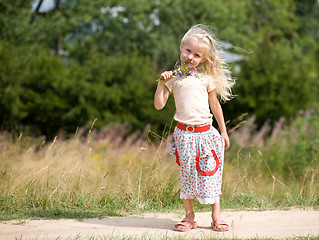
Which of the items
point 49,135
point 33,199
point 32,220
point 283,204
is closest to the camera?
point 32,220

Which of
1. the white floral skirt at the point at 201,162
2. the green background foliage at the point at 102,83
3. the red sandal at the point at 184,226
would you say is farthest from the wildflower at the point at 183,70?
the green background foliage at the point at 102,83

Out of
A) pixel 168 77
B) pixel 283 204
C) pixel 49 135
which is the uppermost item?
pixel 168 77

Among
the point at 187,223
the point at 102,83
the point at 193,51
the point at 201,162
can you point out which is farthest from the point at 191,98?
the point at 102,83

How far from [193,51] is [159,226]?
1638 mm

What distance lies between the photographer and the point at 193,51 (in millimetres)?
3904

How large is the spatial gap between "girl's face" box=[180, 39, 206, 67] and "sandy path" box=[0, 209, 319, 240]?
4.59ft

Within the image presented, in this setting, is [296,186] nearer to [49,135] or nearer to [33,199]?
[33,199]

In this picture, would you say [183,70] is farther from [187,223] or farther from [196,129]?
[187,223]

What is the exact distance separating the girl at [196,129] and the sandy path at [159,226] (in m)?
0.18

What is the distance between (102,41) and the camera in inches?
704

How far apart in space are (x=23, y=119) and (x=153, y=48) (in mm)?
6984

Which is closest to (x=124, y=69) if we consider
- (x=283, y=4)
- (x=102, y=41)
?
(x=102, y=41)

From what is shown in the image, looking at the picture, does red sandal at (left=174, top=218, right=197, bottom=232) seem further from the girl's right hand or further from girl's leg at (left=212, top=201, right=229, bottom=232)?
the girl's right hand

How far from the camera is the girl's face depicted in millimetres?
3893
